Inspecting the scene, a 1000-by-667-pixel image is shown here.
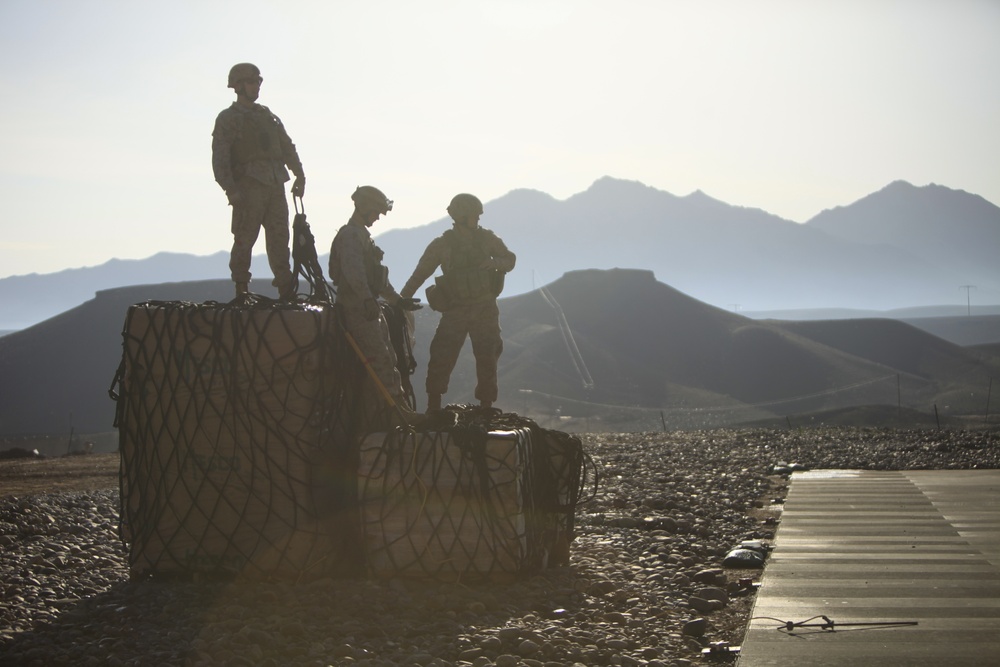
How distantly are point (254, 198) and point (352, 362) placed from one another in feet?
7.41

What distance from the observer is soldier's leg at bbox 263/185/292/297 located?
8867 millimetres

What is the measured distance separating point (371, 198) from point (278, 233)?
1.32 meters

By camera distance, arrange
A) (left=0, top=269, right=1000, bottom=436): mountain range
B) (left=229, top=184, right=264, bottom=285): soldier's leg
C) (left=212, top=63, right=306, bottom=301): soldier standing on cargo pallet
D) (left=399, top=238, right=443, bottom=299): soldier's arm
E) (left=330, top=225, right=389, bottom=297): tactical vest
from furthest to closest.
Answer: (left=0, top=269, right=1000, bottom=436): mountain range, (left=399, top=238, right=443, bottom=299): soldier's arm, (left=229, top=184, right=264, bottom=285): soldier's leg, (left=212, top=63, right=306, bottom=301): soldier standing on cargo pallet, (left=330, top=225, right=389, bottom=297): tactical vest

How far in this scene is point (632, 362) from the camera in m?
77.3

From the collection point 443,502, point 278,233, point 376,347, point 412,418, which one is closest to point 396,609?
point 443,502

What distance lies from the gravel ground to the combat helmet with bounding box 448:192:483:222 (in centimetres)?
300

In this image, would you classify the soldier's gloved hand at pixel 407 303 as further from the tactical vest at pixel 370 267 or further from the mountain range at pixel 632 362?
the mountain range at pixel 632 362

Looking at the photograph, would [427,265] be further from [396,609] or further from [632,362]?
[632,362]

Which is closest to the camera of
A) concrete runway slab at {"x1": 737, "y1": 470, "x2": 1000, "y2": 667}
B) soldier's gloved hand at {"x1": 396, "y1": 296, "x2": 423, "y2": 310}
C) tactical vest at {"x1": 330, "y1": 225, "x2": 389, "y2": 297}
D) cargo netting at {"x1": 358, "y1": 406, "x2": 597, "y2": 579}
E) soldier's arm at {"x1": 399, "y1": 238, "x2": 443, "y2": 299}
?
concrete runway slab at {"x1": 737, "y1": 470, "x2": 1000, "y2": 667}

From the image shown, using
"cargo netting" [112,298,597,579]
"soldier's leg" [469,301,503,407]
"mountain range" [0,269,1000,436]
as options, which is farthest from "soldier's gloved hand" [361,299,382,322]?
"mountain range" [0,269,1000,436]

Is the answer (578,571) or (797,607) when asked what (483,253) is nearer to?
(578,571)

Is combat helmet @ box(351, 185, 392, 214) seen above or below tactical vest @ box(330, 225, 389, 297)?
above

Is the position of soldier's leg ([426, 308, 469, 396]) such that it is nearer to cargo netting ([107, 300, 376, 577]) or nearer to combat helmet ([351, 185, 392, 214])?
combat helmet ([351, 185, 392, 214])

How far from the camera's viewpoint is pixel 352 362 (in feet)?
23.7
